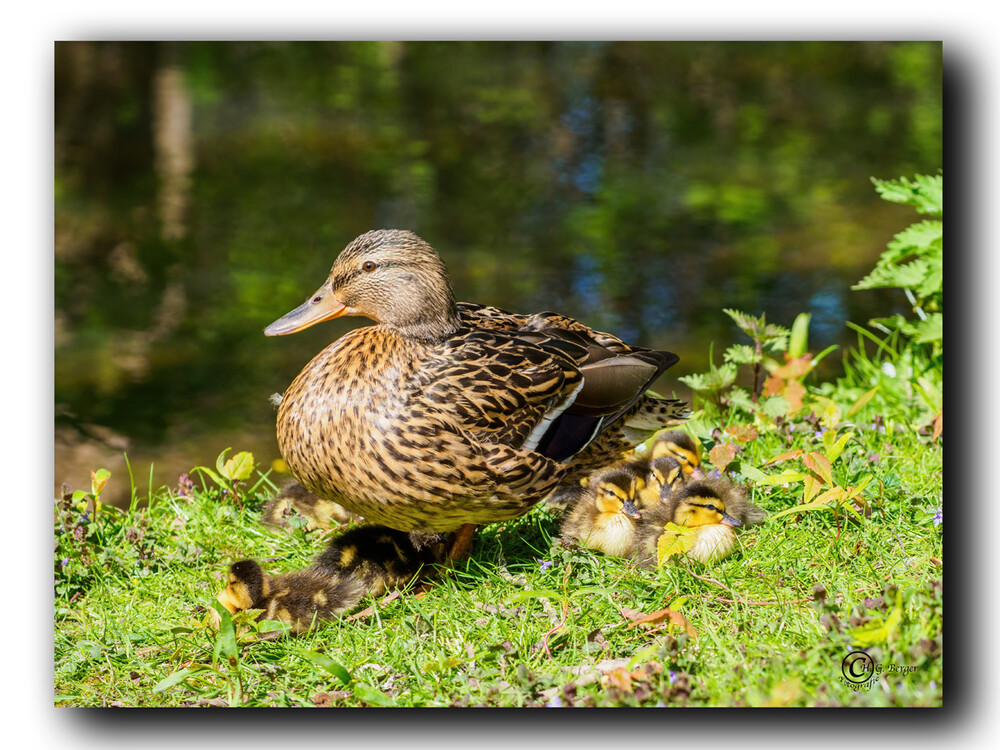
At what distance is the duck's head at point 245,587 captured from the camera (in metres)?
3.44

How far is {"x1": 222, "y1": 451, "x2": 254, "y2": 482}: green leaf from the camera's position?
4215 mm

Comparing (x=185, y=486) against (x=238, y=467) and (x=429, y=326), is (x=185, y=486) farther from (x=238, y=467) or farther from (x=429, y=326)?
(x=429, y=326)

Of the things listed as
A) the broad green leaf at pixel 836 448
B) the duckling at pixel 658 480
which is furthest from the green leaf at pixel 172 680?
the broad green leaf at pixel 836 448

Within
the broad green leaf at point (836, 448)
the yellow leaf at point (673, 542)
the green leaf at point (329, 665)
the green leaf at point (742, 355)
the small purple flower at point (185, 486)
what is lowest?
the green leaf at point (329, 665)

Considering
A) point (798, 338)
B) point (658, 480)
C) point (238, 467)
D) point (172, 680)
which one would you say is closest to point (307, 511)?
point (238, 467)

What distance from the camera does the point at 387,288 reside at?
11.5 feet

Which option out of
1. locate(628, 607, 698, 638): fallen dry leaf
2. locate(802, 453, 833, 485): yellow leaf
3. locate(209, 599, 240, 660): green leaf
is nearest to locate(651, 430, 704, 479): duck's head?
locate(802, 453, 833, 485): yellow leaf

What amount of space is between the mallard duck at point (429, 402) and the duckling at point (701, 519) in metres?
0.30

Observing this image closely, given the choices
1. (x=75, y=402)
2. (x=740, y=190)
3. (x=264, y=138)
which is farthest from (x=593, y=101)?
(x=75, y=402)

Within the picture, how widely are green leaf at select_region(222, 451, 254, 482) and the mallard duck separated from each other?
0.75 m

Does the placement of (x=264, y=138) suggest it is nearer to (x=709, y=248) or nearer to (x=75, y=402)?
(x=75, y=402)

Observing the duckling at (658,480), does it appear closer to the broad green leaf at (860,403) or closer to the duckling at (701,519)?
the duckling at (701,519)

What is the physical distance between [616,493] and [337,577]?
955 millimetres

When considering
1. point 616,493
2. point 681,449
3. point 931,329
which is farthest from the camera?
point 931,329
